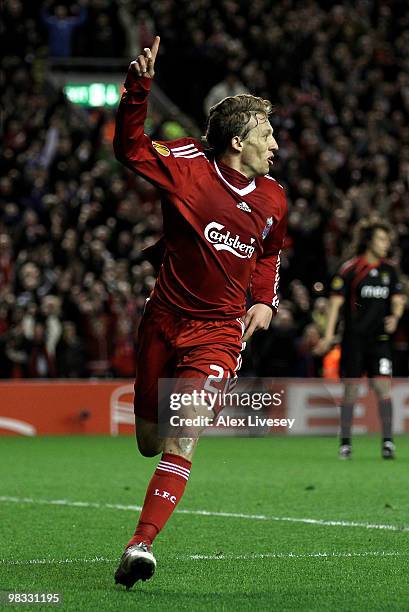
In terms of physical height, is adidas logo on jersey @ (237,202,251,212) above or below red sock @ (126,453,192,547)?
above

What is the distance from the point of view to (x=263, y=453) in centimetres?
1500

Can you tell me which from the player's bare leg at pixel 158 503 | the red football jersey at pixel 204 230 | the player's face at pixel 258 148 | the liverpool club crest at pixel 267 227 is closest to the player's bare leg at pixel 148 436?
the player's bare leg at pixel 158 503

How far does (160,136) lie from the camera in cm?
2242

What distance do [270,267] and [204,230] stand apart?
0.54 meters

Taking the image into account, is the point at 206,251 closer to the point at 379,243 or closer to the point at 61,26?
the point at 379,243

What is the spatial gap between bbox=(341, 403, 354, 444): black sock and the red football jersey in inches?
284

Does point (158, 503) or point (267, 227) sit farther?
point (267, 227)

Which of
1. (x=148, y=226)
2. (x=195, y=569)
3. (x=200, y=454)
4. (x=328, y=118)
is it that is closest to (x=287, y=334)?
(x=148, y=226)

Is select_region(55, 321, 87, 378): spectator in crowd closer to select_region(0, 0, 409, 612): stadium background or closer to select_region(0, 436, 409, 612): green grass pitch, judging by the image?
select_region(0, 0, 409, 612): stadium background

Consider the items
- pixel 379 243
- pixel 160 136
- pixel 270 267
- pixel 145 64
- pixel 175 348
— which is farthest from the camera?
Answer: pixel 160 136

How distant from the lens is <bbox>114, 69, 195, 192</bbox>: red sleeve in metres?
5.84

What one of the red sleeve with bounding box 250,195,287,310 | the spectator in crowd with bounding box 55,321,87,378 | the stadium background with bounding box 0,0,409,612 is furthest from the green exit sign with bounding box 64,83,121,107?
the red sleeve with bounding box 250,195,287,310

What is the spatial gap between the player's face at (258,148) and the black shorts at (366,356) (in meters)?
7.48

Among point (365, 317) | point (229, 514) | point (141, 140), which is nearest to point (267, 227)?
point (141, 140)
